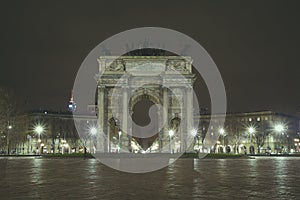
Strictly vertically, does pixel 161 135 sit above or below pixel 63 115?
below

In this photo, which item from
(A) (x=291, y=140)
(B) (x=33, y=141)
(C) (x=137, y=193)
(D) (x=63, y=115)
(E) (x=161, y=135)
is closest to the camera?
(C) (x=137, y=193)

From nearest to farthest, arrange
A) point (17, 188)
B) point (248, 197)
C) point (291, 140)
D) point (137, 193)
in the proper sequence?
point (248, 197) < point (137, 193) < point (17, 188) < point (291, 140)

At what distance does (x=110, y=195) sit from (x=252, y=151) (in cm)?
10984

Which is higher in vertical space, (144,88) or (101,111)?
(144,88)

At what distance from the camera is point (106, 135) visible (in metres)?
74.1

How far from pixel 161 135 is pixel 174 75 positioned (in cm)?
1129

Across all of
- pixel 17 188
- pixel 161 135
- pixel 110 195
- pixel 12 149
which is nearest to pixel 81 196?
A: pixel 110 195

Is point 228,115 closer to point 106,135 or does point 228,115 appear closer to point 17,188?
point 106,135

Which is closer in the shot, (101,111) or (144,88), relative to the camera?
(101,111)

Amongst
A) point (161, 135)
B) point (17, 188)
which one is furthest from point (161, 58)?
point (17, 188)

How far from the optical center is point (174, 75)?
74188mm

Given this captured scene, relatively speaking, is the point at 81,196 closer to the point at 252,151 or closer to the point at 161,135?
the point at 161,135

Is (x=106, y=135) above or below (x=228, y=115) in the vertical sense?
below

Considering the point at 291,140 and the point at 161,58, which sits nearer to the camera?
the point at 161,58
